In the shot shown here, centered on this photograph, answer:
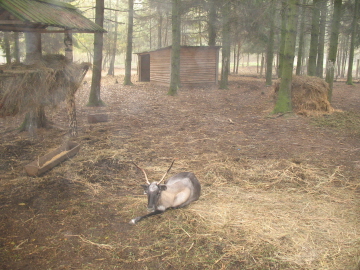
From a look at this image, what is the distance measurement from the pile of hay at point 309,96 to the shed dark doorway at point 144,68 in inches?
696

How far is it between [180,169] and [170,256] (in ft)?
9.86

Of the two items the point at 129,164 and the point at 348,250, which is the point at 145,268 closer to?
the point at 348,250

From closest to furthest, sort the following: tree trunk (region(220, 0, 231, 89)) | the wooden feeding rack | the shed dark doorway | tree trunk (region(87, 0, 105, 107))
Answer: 1. the wooden feeding rack
2. tree trunk (region(87, 0, 105, 107))
3. tree trunk (region(220, 0, 231, 89))
4. the shed dark doorway

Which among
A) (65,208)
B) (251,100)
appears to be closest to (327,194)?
(65,208)

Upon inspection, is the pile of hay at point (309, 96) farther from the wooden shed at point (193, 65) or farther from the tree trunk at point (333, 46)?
the wooden shed at point (193, 65)

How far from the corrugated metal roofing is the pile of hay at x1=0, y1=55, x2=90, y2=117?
871 millimetres

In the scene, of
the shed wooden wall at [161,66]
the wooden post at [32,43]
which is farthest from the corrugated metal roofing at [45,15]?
the shed wooden wall at [161,66]

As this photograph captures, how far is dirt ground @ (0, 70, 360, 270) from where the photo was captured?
3.73 meters

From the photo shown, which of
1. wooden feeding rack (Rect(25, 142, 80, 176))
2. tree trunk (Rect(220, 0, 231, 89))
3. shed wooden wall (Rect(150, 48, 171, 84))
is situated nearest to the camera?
wooden feeding rack (Rect(25, 142, 80, 176))

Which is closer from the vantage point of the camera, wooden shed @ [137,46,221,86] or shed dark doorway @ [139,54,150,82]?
wooden shed @ [137,46,221,86]

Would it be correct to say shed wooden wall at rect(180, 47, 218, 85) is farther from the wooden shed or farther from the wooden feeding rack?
the wooden feeding rack

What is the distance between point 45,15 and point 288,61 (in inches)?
335

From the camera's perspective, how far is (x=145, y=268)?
3.51m

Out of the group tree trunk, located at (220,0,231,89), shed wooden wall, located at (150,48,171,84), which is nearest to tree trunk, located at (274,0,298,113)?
tree trunk, located at (220,0,231,89)
